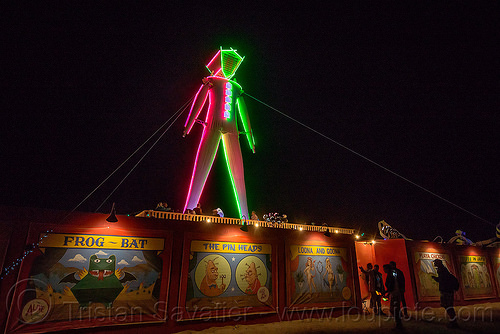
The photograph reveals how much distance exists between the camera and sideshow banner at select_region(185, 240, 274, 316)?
6906mm

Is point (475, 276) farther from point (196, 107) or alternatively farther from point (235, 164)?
point (196, 107)

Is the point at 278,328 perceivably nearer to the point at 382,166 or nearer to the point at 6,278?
the point at 6,278

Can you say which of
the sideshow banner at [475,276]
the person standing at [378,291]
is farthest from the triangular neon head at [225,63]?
the sideshow banner at [475,276]

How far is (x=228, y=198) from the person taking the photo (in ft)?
47.6

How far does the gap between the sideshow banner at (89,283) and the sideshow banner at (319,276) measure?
439 cm

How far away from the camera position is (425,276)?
1095 cm

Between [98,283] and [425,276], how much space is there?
1264 cm

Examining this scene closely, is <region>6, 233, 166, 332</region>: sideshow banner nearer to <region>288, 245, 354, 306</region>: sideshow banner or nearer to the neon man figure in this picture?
the neon man figure

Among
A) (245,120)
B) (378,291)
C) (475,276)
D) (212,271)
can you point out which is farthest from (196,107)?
(475,276)

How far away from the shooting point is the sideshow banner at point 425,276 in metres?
10.6

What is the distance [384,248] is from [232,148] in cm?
854

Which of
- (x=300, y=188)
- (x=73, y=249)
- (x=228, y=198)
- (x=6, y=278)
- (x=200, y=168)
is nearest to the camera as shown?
(x=6, y=278)

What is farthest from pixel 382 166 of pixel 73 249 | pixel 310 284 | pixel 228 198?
pixel 73 249

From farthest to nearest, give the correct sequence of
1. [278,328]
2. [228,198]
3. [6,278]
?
1. [228,198]
2. [278,328]
3. [6,278]
